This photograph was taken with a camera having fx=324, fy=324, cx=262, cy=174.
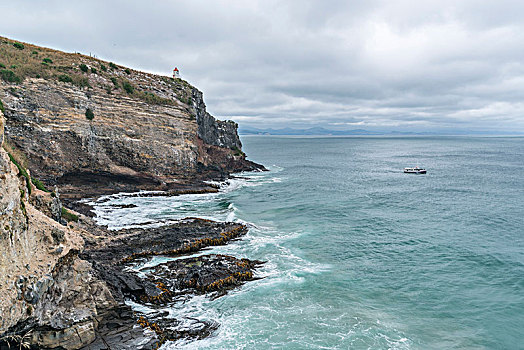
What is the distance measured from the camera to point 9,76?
42.3m

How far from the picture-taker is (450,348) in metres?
16.0

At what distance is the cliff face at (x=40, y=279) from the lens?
11.3 m

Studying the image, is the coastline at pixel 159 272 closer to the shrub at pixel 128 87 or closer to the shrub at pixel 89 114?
the shrub at pixel 89 114

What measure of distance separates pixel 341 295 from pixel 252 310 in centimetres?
606

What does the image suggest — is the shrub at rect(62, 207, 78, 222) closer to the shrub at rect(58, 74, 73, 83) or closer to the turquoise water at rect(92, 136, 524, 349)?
the turquoise water at rect(92, 136, 524, 349)

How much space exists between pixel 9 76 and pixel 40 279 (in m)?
42.3

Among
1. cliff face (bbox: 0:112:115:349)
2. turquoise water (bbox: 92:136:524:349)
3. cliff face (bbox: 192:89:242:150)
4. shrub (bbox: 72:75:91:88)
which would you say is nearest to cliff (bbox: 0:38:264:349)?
cliff face (bbox: 0:112:115:349)

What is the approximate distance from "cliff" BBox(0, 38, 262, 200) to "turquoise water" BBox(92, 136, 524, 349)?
8.31m

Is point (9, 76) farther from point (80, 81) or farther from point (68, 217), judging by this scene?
point (68, 217)

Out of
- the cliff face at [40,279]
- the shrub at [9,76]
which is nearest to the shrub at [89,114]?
the shrub at [9,76]

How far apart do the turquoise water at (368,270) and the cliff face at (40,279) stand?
4.52 m

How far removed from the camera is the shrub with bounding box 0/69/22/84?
138 feet

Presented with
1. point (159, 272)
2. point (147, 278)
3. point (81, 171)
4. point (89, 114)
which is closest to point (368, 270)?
point (159, 272)

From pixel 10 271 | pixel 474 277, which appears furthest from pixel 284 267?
pixel 10 271
